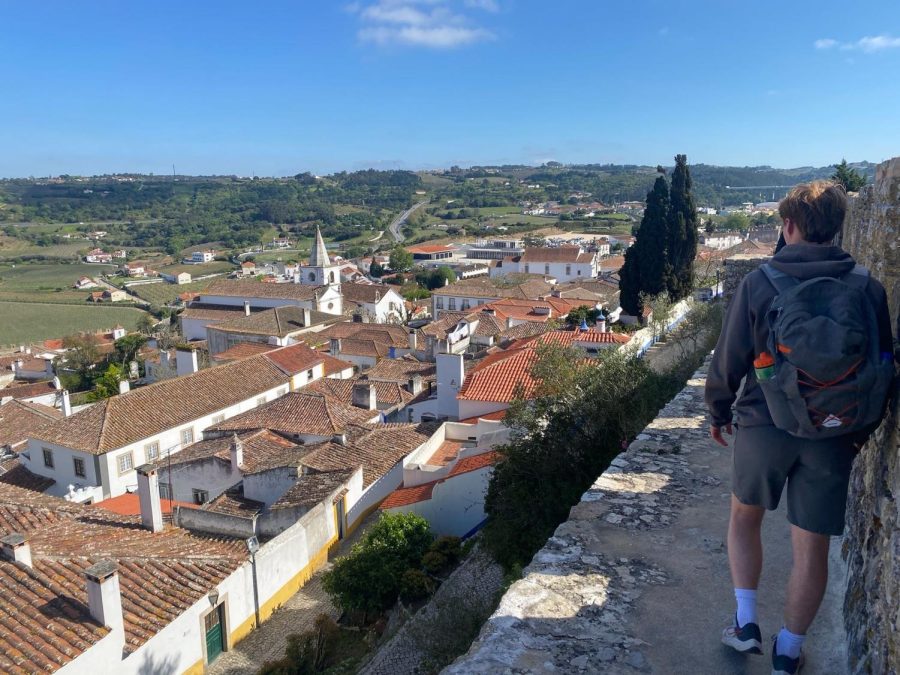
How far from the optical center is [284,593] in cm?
1195

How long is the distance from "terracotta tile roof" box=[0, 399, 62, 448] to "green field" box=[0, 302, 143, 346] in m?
41.0

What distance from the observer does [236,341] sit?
141 feet

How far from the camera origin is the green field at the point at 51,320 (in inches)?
2625

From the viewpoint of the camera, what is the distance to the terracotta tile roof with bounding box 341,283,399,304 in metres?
53.4

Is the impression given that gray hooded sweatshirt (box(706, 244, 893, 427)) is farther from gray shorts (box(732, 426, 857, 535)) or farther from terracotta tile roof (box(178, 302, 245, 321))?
terracotta tile roof (box(178, 302, 245, 321))

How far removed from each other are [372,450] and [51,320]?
70.6 meters

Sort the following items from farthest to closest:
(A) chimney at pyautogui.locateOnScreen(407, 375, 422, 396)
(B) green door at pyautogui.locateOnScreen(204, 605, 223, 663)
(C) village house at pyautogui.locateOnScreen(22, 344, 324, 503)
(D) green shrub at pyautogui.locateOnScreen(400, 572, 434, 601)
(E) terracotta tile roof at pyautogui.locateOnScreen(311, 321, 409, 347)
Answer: (E) terracotta tile roof at pyautogui.locateOnScreen(311, 321, 409, 347) < (A) chimney at pyautogui.locateOnScreen(407, 375, 422, 396) < (C) village house at pyautogui.locateOnScreen(22, 344, 324, 503) < (B) green door at pyautogui.locateOnScreen(204, 605, 223, 663) < (D) green shrub at pyautogui.locateOnScreen(400, 572, 434, 601)

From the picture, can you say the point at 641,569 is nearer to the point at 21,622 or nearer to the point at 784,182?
the point at 21,622

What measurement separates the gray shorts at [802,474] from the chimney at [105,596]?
804 centimetres

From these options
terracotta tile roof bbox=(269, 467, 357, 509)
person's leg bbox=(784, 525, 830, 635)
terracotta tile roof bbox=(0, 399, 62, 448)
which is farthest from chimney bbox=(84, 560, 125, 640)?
terracotta tile roof bbox=(0, 399, 62, 448)

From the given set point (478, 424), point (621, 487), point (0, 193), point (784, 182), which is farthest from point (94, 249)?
point (784, 182)

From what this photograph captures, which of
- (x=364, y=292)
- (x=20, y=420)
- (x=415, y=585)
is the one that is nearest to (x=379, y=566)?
(x=415, y=585)

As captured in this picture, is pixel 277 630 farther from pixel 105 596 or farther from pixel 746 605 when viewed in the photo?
pixel 746 605

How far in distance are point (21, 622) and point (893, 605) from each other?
9250mm
